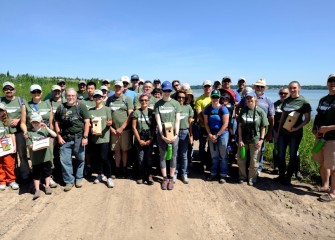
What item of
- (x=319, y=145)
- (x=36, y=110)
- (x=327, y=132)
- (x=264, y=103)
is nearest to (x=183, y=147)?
(x=264, y=103)

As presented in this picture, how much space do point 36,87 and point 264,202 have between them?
17.5 feet

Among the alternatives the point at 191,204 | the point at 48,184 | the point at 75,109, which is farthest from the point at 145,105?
the point at 48,184

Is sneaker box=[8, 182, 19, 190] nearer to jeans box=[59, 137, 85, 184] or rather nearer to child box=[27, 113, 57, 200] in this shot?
child box=[27, 113, 57, 200]

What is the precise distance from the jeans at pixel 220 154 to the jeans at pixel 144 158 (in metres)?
1.48

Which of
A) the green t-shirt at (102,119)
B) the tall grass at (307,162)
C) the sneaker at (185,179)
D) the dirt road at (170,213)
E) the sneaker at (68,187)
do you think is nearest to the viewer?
the dirt road at (170,213)

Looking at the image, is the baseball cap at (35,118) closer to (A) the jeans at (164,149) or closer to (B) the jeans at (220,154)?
(A) the jeans at (164,149)

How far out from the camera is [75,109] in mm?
5430

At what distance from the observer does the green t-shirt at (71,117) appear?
540 cm

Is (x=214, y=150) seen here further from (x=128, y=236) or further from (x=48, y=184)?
(x=48, y=184)

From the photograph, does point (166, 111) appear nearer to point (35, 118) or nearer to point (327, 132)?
point (35, 118)

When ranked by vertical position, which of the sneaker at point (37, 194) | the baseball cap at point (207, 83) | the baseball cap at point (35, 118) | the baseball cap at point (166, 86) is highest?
the baseball cap at point (207, 83)

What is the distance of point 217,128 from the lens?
19.4 feet

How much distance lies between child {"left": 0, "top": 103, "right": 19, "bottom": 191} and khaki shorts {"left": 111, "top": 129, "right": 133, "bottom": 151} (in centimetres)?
211

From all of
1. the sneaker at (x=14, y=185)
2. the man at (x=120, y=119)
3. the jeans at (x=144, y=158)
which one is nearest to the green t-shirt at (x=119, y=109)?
the man at (x=120, y=119)
